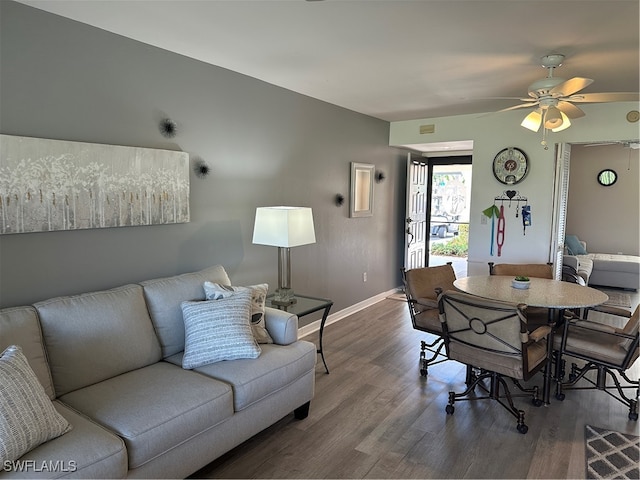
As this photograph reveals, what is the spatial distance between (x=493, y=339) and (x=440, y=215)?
717 cm

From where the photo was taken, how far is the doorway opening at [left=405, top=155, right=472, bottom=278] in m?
6.56

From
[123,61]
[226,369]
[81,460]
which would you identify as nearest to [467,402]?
[226,369]

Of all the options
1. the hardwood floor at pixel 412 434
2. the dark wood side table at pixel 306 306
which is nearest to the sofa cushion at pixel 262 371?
the hardwood floor at pixel 412 434

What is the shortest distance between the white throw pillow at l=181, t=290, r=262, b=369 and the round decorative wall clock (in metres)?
3.80

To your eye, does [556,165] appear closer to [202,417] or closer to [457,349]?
[457,349]

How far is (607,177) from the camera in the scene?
743 centimetres

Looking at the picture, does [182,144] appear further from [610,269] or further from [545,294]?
[610,269]

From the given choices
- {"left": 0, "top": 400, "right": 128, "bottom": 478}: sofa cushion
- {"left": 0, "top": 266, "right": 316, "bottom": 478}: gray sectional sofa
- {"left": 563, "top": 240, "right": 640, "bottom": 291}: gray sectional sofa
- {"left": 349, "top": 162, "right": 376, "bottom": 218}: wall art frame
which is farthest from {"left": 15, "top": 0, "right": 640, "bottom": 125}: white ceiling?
{"left": 563, "top": 240, "right": 640, "bottom": 291}: gray sectional sofa

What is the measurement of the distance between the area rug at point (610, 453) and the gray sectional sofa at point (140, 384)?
1683 mm

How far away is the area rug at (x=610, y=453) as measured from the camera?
91.4 inches

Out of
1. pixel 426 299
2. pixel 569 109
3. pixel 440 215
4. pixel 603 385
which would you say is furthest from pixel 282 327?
pixel 440 215

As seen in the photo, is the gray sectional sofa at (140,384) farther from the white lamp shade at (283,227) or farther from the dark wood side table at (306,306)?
the white lamp shade at (283,227)

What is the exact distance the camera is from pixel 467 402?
3111 mm

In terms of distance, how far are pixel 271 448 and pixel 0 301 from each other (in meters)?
1.72
